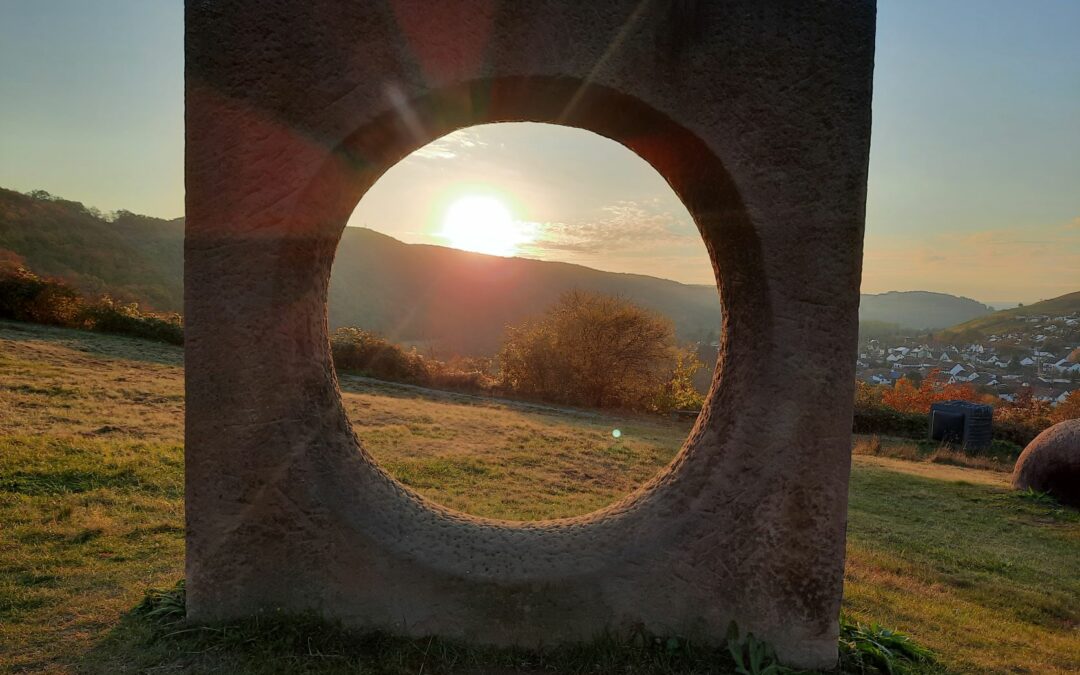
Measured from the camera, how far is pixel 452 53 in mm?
2912

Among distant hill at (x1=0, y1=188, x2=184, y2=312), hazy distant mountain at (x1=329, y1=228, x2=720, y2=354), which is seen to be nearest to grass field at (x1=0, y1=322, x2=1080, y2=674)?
distant hill at (x1=0, y1=188, x2=184, y2=312)

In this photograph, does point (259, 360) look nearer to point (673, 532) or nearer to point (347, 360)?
point (673, 532)

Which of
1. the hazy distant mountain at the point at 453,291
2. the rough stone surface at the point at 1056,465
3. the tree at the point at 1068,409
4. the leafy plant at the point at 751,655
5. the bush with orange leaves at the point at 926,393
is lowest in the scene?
the bush with orange leaves at the point at 926,393

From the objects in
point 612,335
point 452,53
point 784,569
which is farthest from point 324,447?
point 612,335

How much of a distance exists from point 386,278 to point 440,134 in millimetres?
68869

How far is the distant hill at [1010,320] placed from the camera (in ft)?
221

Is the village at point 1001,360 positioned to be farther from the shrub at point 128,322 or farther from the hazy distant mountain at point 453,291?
the shrub at point 128,322

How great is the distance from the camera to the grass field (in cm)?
310

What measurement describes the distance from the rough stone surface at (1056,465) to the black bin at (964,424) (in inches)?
319

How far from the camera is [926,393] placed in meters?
33.2

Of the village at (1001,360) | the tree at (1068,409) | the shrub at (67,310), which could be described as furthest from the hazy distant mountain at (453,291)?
the shrub at (67,310)

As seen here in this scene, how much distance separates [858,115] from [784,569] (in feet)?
8.14

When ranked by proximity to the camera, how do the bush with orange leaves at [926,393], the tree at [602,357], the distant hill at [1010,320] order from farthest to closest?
the distant hill at [1010,320]
the bush with orange leaves at [926,393]
the tree at [602,357]

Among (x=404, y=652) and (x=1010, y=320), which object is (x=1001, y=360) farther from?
(x=404, y=652)
